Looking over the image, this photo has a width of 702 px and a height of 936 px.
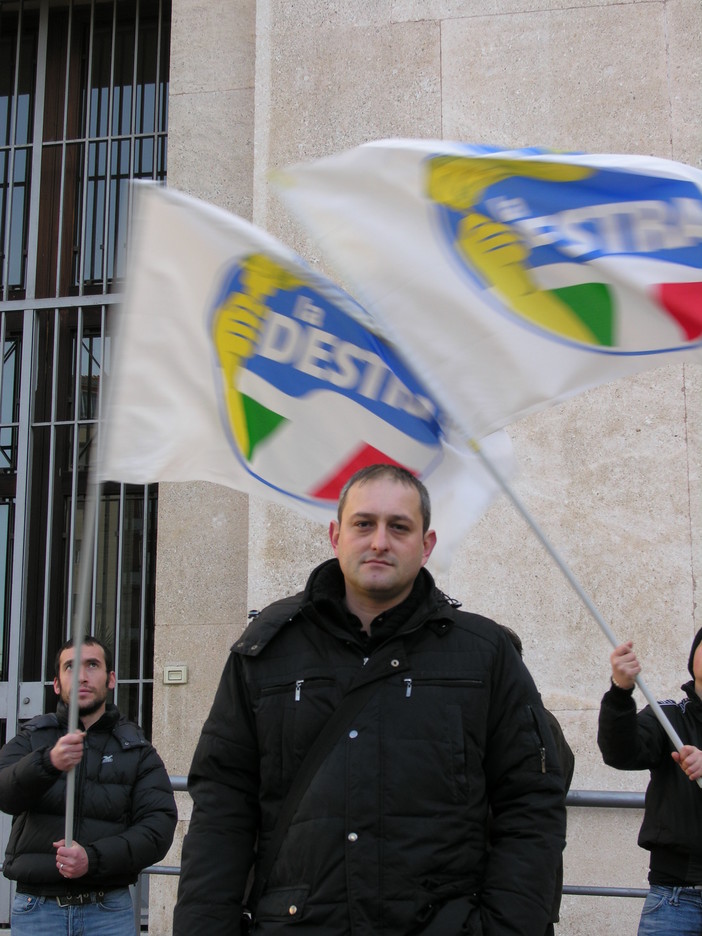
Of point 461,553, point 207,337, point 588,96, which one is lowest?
point 461,553

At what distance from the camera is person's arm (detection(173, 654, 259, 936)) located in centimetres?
267

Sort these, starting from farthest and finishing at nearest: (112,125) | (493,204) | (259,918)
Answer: (112,125) < (493,204) < (259,918)

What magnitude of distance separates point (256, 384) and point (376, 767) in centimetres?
148

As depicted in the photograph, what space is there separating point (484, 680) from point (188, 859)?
771mm

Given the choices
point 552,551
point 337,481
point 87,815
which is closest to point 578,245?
point 552,551

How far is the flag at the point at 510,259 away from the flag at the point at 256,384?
20 cm

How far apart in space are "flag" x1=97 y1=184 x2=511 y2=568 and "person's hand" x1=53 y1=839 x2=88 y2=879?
4.78 feet

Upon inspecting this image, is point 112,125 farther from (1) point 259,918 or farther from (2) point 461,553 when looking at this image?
(1) point 259,918

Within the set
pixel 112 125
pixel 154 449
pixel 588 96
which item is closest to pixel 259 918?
pixel 154 449

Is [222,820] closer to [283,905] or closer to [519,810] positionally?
[283,905]

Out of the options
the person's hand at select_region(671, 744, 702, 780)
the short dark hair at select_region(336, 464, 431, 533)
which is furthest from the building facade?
the short dark hair at select_region(336, 464, 431, 533)

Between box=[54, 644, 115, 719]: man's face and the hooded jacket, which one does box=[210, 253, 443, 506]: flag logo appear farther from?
box=[54, 644, 115, 719]: man's face

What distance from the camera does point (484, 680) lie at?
9.06 ft

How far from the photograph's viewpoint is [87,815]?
4.67 meters
